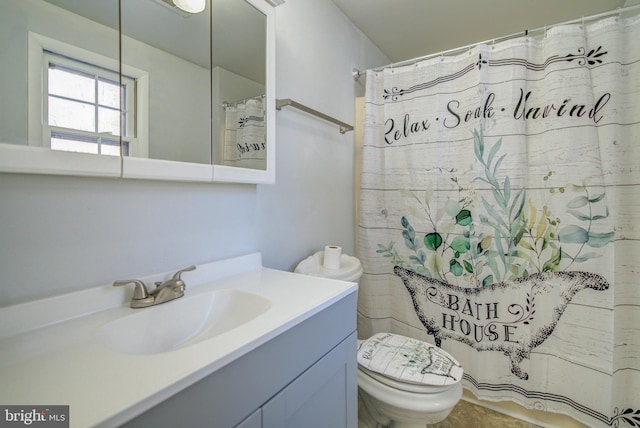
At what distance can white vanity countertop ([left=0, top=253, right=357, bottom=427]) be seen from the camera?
1.43 feet

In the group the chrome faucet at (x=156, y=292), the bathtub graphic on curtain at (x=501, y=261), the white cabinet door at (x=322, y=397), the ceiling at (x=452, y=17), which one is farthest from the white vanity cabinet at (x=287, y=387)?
the ceiling at (x=452, y=17)

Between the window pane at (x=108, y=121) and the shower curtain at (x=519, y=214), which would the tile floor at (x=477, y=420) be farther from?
the window pane at (x=108, y=121)

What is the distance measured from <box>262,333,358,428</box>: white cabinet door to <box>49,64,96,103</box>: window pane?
2.92 ft

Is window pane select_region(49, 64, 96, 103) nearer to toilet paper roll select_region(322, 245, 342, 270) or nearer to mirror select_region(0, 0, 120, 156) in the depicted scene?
mirror select_region(0, 0, 120, 156)

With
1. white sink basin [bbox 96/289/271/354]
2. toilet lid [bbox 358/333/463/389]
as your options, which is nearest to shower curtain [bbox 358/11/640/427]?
toilet lid [bbox 358/333/463/389]

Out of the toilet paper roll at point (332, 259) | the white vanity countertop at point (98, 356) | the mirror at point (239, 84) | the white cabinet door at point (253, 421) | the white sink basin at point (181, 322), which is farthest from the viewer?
the toilet paper roll at point (332, 259)

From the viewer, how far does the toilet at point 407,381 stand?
105cm

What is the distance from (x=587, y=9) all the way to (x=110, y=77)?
8.47 feet

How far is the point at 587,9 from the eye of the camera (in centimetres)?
172

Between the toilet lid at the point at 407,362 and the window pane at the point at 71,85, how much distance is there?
4.28 ft

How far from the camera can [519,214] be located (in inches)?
56.4

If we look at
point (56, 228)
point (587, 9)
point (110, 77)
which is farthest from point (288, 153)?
point (587, 9)

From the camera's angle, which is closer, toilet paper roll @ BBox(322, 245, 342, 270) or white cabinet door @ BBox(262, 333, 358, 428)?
white cabinet door @ BBox(262, 333, 358, 428)

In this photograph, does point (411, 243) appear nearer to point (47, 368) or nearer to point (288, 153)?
point (288, 153)
